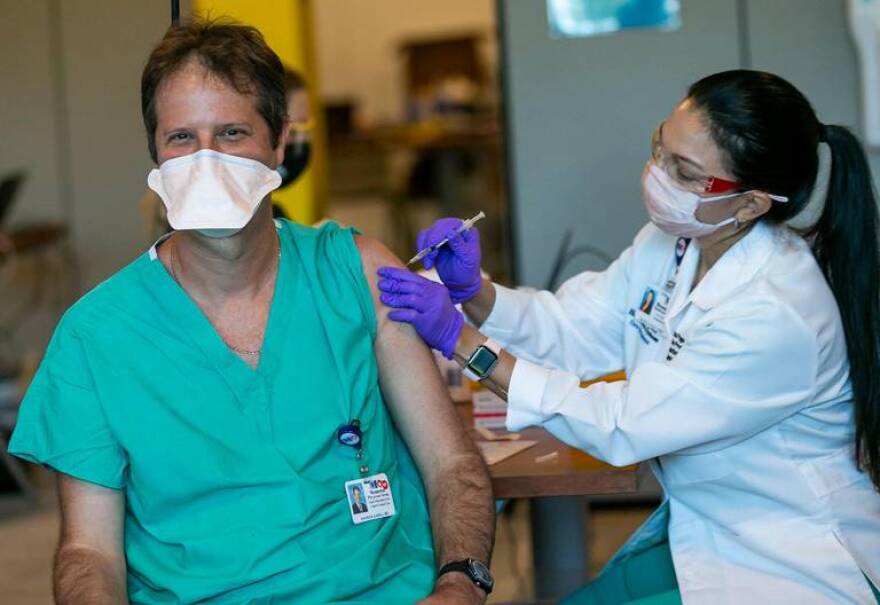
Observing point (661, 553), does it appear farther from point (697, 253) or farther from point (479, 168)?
point (479, 168)

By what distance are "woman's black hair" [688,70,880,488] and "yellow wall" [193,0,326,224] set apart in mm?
3223

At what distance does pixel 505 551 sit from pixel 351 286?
6.47 ft

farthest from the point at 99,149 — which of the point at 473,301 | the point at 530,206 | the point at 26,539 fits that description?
the point at 473,301

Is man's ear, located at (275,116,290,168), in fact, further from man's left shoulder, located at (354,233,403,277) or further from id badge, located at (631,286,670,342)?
id badge, located at (631,286,670,342)

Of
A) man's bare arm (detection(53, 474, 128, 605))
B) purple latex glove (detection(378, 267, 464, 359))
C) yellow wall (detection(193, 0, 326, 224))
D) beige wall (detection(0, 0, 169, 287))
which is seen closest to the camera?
man's bare arm (detection(53, 474, 128, 605))

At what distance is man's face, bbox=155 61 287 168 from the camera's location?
178 centimetres

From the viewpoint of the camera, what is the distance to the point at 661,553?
6.98 feet

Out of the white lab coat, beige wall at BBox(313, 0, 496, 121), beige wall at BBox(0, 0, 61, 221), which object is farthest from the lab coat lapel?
beige wall at BBox(313, 0, 496, 121)

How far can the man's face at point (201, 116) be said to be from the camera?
1780 mm

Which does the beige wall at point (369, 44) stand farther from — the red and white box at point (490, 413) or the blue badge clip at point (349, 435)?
the blue badge clip at point (349, 435)

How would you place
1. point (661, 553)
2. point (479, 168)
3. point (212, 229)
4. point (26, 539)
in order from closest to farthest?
point (212, 229) → point (661, 553) → point (26, 539) → point (479, 168)

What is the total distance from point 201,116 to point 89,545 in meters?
0.59

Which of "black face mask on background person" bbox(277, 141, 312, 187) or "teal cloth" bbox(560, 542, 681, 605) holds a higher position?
"black face mask on background person" bbox(277, 141, 312, 187)

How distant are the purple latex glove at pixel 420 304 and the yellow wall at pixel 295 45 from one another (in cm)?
318
